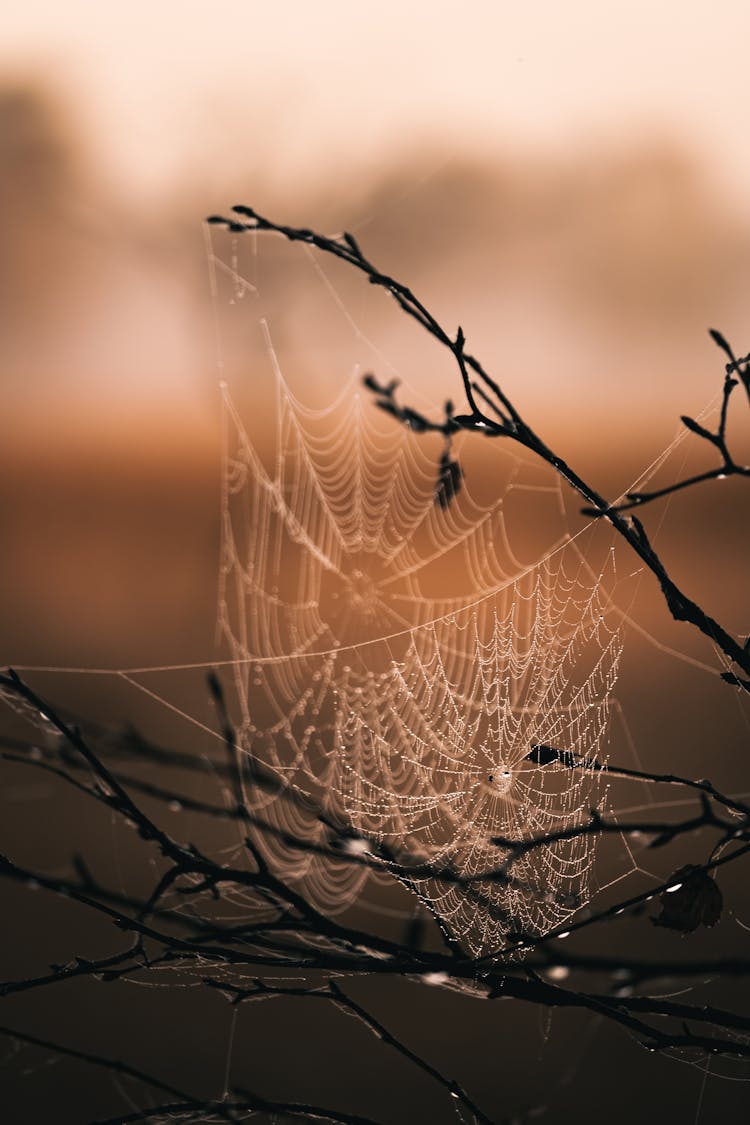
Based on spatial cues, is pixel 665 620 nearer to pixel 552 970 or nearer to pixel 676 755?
pixel 676 755

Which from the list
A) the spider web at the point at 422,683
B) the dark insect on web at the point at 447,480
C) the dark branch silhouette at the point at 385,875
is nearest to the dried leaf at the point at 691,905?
the dark branch silhouette at the point at 385,875

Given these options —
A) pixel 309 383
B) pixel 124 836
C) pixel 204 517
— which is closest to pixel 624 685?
pixel 309 383

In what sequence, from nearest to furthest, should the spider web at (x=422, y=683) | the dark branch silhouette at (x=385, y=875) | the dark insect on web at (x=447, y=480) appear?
the dark branch silhouette at (x=385, y=875) < the dark insect on web at (x=447, y=480) < the spider web at (x=422, y=683)

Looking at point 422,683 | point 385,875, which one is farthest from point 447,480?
point 422,683

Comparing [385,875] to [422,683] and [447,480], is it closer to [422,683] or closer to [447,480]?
[447,480]

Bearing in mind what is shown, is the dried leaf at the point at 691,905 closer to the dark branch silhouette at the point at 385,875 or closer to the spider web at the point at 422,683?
the dark branch silhouette at the point at 385,875

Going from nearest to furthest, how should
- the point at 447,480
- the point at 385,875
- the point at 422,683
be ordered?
1. the point at 385,875
2. the point at 447,480
3. the point at 422,683

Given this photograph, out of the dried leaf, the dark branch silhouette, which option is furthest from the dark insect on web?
the dried leaf

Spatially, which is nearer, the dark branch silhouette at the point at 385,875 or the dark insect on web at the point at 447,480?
the dark branch silhouette at the point at 385,875

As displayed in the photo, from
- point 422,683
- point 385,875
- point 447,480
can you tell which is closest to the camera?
point 385,875
